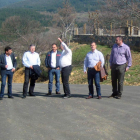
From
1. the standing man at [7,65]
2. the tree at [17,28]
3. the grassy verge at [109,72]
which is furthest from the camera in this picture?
the tree at [17,28]

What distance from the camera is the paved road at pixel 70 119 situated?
19.2ft

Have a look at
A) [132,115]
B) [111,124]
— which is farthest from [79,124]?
[132,115]

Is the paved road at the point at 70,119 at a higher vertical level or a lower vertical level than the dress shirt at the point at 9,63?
lower

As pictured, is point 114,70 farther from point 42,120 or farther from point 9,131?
point 9,131

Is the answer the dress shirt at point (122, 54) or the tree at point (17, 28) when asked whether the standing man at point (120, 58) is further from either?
the tree at point (17, 28)

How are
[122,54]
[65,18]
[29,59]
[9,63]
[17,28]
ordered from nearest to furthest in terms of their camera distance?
[122,54]
[9,63]
[29,59]
[65,18]
[17,28]

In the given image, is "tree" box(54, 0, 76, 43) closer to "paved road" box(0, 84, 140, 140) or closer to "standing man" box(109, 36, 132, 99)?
"standing man" box(109, 36, 132, 99)

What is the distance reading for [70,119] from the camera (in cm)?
696

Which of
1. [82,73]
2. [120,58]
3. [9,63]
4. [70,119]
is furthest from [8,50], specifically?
[82,73]

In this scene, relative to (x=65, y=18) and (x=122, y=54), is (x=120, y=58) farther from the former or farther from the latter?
(x=65, y=18)

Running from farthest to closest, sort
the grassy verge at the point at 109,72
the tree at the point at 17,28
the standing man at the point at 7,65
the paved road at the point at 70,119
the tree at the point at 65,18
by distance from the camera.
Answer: the tree at the point at 17,28 → the tree at the point at 65,18 → the grassy verge at the point at 109,72 → the standing man at the point at 7,65 → the paved road at the point at 70,119

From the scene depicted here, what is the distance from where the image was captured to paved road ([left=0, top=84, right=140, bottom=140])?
19.2 ft

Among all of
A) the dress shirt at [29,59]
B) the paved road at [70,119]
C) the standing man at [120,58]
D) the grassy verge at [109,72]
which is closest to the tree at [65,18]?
the grassy verge at [109,72]

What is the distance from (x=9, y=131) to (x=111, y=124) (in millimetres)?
2104
